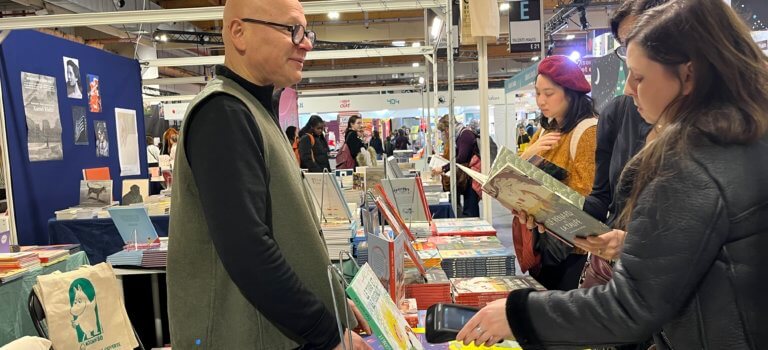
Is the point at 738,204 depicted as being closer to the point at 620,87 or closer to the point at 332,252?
the point at 332,252

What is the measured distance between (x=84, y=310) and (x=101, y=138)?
4175mm

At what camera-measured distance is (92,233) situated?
17.2 feet

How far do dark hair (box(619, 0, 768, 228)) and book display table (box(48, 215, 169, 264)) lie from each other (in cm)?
496

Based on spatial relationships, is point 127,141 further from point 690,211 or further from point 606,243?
point 690,211

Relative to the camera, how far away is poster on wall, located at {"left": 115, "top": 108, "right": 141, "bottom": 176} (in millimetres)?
6590

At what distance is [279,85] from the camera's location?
1.44 m

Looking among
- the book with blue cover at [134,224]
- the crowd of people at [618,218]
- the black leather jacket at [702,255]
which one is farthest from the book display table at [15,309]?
the black leather jacket at [702,255]

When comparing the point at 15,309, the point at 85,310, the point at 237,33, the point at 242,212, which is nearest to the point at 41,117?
the point at 15,309

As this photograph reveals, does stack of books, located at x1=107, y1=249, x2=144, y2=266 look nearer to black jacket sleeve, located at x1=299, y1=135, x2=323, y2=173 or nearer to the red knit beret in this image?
the red knit beret

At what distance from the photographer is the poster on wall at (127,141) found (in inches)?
259

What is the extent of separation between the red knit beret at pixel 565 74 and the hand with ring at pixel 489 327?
155 centimetres

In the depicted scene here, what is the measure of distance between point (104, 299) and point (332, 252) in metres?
1.11

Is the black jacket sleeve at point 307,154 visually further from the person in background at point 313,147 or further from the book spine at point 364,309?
the book spine at point 364,309

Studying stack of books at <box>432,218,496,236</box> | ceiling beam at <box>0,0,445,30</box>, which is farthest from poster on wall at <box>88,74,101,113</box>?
stack of books at <box>432,218,496,236</box>
